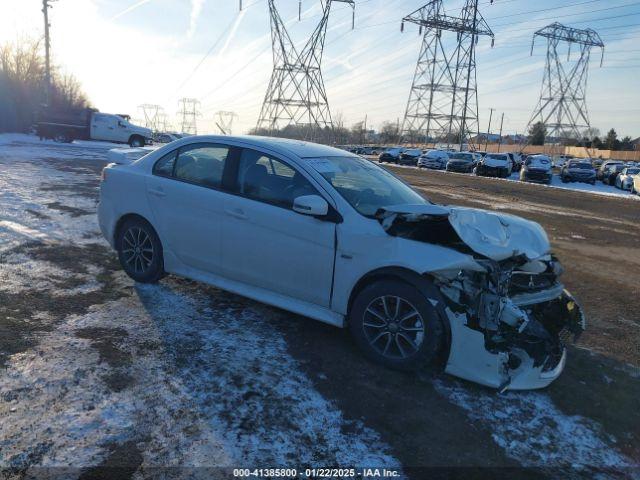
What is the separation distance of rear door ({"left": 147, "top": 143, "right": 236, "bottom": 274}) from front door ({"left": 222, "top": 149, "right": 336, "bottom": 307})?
0.54 feet

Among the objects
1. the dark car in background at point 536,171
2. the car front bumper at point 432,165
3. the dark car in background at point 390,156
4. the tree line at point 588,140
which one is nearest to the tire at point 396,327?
the dark car in background at point 536,171

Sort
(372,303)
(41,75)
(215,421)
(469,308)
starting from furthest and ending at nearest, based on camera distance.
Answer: (41,75), (372,303), (469,308), (215,421)

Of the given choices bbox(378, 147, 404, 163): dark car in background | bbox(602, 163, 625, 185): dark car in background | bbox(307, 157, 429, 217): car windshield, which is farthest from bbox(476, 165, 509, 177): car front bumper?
bbox(307, 157, 429, 217): car windshield

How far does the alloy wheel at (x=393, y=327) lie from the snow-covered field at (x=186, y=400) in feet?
0.96

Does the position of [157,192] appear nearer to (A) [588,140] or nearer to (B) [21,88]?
(B) [21,88]

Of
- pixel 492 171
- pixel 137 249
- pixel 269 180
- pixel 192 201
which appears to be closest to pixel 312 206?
pixel 269 180

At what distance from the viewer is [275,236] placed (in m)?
4.23

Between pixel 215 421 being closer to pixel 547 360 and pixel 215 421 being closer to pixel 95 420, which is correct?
pixel 95 420

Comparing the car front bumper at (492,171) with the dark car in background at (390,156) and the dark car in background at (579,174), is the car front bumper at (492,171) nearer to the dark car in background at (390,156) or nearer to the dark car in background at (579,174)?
the dark car in background at (579,174)

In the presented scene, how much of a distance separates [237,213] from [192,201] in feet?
1.96

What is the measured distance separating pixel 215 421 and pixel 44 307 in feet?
7.92

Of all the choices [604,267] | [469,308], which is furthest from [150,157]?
[604,267]

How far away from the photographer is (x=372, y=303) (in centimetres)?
382

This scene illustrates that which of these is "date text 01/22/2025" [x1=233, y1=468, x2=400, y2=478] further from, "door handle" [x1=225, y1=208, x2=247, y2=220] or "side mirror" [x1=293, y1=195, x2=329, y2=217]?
"door handle" [x1=225, y1=208, x2=247, y2=220]
